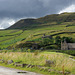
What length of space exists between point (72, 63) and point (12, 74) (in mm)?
6475

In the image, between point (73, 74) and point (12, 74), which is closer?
point (73, 74)

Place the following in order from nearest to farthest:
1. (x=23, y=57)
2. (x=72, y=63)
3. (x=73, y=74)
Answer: (x=73, y=74), (x=72, y=63), (x=23, y=57)

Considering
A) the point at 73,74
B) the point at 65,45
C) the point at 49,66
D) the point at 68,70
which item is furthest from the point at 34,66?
the point at 65,45

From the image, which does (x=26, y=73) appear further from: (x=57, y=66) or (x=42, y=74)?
(x=57, y=66)

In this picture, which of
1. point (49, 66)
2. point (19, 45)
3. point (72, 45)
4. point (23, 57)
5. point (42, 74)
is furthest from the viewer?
point (19, 45)

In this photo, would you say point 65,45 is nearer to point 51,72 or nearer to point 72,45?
point 72,45

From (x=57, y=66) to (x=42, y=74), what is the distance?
247 centimetres

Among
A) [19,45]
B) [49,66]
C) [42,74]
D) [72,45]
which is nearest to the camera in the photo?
[42,74]

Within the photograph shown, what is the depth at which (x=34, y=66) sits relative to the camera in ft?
55.3

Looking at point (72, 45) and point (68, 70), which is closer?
point (68, 70)

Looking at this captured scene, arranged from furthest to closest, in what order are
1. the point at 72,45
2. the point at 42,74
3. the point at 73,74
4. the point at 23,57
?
1. the point at 72,45
2. the point at 23,57
3. the point at 42,74
4. the point at 73,74

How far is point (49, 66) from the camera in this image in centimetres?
1656

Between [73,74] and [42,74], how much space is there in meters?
2.96

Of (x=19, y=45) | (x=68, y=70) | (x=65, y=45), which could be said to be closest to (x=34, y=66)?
(x=68, y=70)
